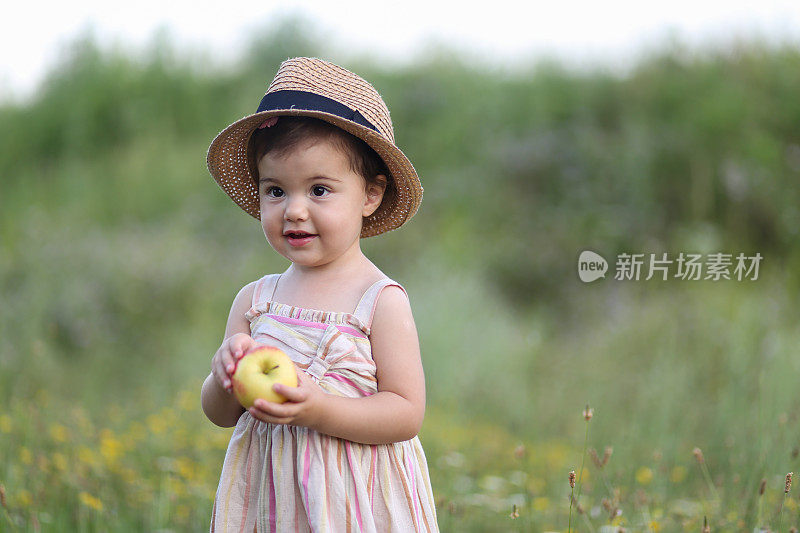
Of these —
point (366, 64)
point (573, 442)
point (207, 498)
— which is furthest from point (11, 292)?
point (366, 64)

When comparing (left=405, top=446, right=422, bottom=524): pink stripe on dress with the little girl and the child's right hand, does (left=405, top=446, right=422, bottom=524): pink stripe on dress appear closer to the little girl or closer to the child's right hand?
the little girl

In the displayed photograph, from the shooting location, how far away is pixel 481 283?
814 cm

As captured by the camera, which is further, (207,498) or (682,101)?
(682,101)

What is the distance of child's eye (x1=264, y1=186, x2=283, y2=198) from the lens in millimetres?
1896

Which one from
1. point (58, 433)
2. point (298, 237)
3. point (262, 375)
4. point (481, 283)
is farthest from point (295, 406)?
point (481, 283)

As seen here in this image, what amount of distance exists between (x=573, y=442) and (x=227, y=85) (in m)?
8.26

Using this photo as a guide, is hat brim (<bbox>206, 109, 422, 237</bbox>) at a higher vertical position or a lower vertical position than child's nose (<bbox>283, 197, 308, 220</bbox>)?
higher

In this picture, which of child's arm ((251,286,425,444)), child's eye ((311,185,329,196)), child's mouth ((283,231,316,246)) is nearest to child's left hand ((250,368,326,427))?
child's arm ((251,286,425,444))

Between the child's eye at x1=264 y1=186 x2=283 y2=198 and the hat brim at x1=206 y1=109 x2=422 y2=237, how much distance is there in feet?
0.56

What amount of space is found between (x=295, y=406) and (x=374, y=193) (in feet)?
2.15

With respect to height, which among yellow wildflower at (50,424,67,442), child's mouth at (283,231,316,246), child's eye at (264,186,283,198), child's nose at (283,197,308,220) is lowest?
yellow wildflower at (50,424,67,442)

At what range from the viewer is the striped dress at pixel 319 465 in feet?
5.79

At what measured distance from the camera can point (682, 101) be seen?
960cm

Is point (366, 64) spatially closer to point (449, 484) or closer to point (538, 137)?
point (538, 137)
